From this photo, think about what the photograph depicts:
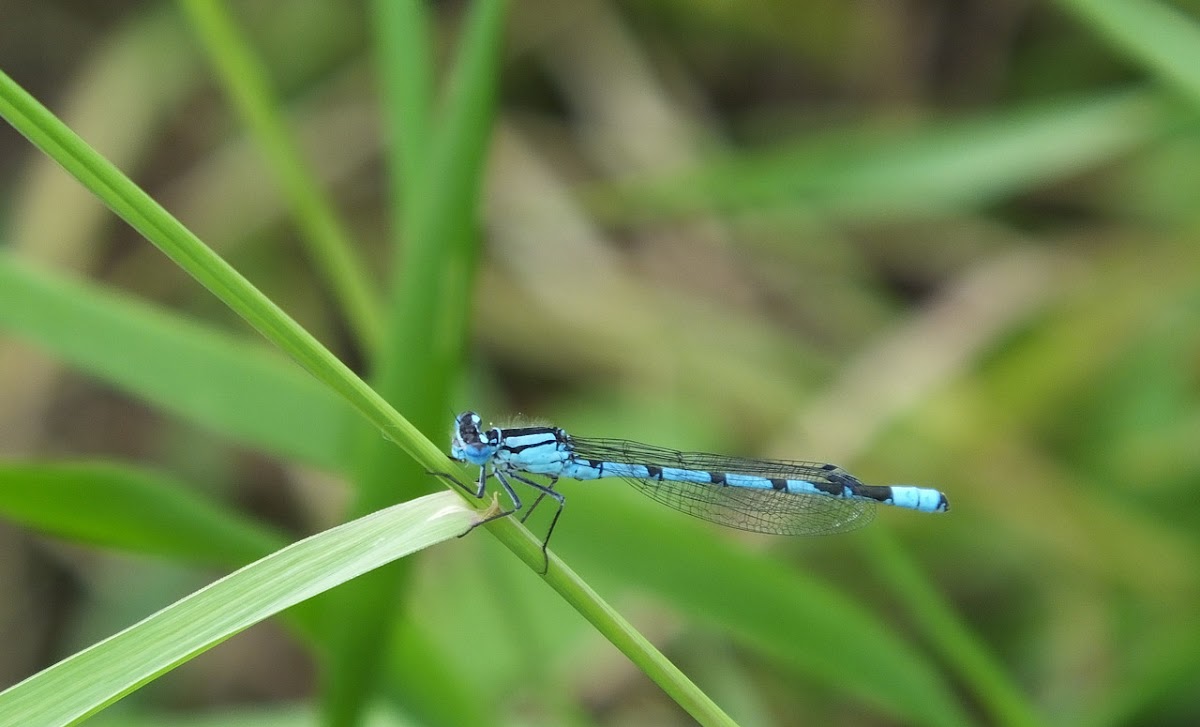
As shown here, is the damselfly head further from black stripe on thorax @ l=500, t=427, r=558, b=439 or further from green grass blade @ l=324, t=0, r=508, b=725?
green grass blade @ l=324, t=0, r=508, b=725

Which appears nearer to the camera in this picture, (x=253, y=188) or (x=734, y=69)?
(x=253, y=188)

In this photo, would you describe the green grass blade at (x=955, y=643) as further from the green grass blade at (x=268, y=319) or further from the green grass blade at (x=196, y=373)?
the green grass blade at (x=196, y=373)

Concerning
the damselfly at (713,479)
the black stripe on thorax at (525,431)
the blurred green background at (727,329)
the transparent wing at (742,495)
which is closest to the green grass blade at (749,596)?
the blurred green background at (727,329)

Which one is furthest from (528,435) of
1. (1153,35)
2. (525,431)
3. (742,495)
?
(1153,35)

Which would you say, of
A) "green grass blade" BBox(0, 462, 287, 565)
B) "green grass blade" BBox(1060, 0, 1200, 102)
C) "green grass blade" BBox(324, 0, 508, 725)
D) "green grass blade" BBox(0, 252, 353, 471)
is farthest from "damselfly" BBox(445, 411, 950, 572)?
"green grass blade" BBox(1060, 0, 1200, 102)

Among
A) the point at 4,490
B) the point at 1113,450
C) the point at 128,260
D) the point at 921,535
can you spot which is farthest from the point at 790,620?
the point at 128,260

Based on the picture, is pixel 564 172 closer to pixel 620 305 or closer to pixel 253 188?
pixel 620 305

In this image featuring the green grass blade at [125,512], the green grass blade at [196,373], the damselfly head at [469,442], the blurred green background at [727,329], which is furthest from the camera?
the blurred green background at [727,329]
